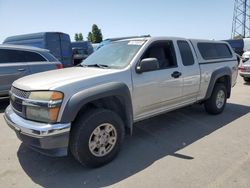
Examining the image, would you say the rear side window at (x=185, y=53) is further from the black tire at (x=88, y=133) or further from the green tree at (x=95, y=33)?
the green tree at (x=95, y=33)

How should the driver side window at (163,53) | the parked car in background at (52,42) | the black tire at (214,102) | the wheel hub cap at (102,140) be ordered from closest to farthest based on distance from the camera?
the wheel hub cap at (102,140) < the driver side window at (163,53) < the black tire at (214,102) < the parked car in background at (52,42)

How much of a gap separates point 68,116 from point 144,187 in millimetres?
1278

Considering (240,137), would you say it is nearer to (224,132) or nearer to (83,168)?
(224,132)

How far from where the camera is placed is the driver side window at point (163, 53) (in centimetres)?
475

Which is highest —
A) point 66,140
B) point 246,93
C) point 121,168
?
point 66,140

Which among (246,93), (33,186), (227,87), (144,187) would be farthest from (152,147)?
(246,93)

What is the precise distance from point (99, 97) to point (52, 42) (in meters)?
8.75

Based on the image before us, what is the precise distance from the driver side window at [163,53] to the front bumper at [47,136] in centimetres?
211

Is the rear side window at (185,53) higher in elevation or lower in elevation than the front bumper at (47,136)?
higher

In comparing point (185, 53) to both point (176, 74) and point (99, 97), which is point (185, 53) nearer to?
point (176, 74)

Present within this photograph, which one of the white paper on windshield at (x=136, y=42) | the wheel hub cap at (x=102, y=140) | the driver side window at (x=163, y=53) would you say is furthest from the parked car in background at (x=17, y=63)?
the wheel hub cap at (x=102, y=140)

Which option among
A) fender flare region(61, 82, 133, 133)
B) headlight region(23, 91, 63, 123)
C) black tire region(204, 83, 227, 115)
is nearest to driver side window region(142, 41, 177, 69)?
fender flare region(61, 82, 133, 133)

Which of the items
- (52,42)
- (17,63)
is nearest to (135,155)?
(17,63)

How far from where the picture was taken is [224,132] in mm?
5121
